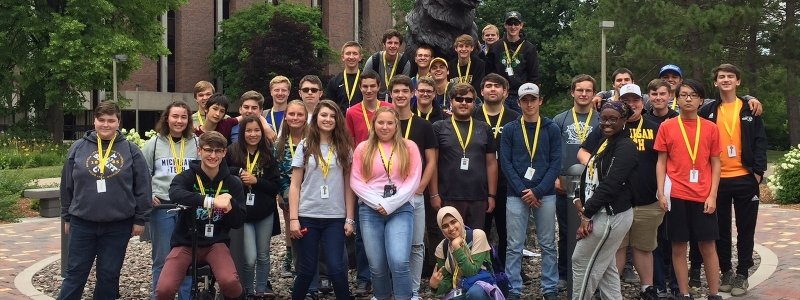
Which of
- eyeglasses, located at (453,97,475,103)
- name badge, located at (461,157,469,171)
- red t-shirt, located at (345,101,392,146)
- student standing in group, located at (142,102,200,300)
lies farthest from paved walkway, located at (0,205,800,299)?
red t-shirt, located at (345,101,392,146)

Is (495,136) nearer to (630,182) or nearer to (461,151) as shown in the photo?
(461,151)

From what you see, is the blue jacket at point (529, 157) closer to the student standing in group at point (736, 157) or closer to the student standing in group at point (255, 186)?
the student standing in group at point (736, 157)

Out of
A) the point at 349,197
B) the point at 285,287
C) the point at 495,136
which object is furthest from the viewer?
the point at 285,287

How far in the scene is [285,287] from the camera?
8203mm

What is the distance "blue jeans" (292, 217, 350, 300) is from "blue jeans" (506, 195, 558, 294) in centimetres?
139

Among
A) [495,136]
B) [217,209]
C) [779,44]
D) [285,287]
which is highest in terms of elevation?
[779,44]

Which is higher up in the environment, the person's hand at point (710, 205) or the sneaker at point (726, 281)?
the person's hand at point (710, 205)

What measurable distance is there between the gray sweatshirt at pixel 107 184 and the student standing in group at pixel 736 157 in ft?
15.8

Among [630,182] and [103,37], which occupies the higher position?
[103,37]

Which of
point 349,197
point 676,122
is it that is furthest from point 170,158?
point 676,122

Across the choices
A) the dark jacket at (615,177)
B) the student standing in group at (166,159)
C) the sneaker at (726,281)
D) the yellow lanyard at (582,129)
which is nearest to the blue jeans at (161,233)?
the student standing in group at (166,159)

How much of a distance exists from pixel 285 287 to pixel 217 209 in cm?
215

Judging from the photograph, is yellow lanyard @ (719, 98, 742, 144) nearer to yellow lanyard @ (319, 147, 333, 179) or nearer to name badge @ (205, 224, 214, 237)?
yellow lanyard @ (319, 147, 333, 179)

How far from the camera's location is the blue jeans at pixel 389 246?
656 centimetres
